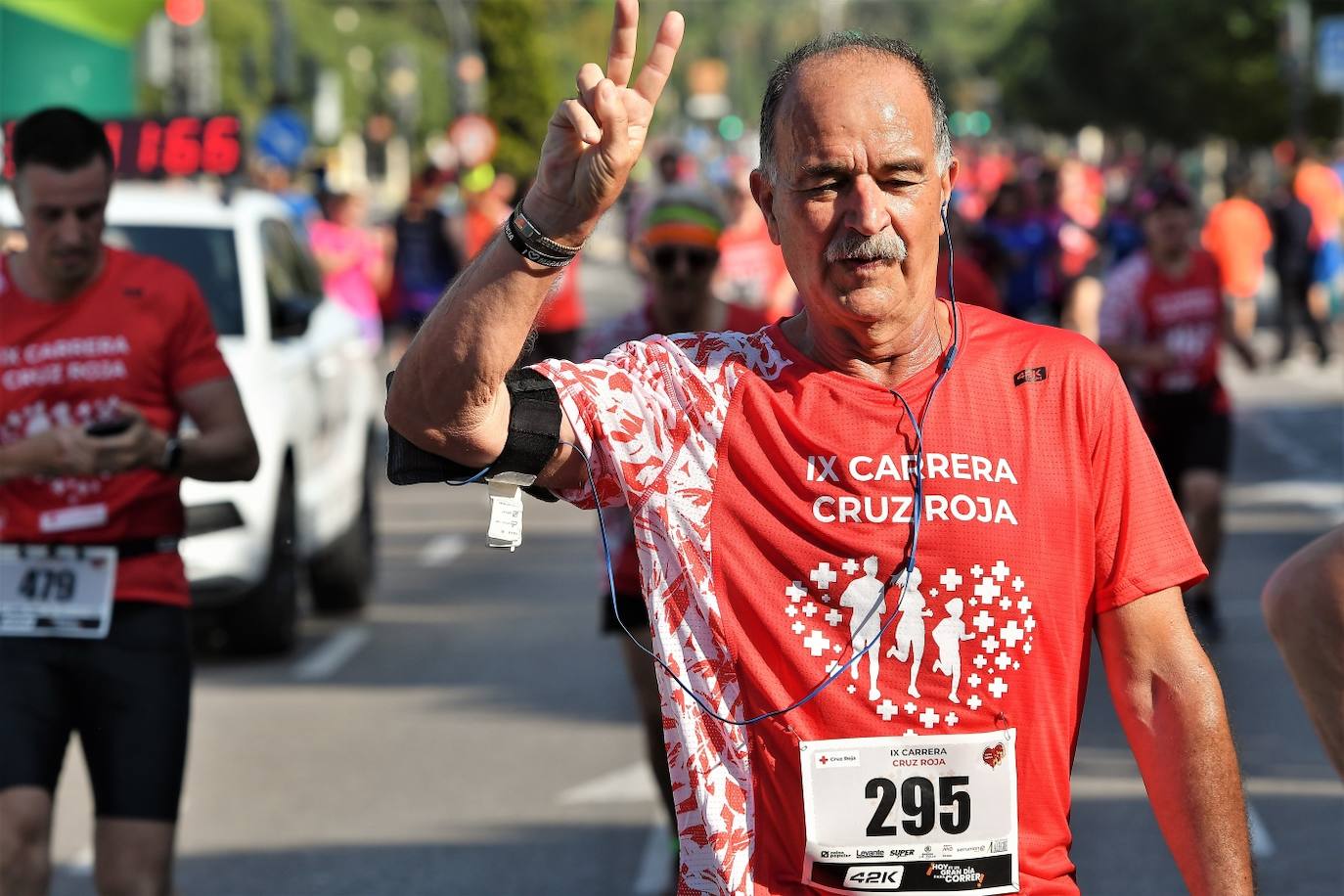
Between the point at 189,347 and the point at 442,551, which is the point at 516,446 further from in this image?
the point at 442,551

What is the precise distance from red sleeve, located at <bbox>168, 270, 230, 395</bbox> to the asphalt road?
213 cm

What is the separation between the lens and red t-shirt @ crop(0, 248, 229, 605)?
5473 millimetres

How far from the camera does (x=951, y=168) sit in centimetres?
340

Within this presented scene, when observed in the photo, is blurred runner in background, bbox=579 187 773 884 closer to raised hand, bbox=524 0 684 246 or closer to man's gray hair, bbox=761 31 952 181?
man's gray hair, bbox=761 31 952 181

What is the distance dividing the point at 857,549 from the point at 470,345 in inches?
23.4

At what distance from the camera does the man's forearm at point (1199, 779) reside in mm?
3240

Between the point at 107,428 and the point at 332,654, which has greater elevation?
the point at 107,428

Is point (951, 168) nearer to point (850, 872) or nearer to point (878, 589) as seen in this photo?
point (878, 589)

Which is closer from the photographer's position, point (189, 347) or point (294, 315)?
point (189, 347)

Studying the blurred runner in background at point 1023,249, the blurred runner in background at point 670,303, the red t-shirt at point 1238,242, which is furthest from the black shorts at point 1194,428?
the red t-shirt at point 1238,242

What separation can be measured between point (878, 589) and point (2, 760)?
259 centimetres

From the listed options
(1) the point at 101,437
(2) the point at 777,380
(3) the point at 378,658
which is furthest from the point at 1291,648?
(3) the point at 378,658

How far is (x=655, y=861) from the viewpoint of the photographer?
739cm

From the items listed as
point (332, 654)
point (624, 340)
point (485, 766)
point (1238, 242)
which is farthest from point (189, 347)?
point (1238, 242)
